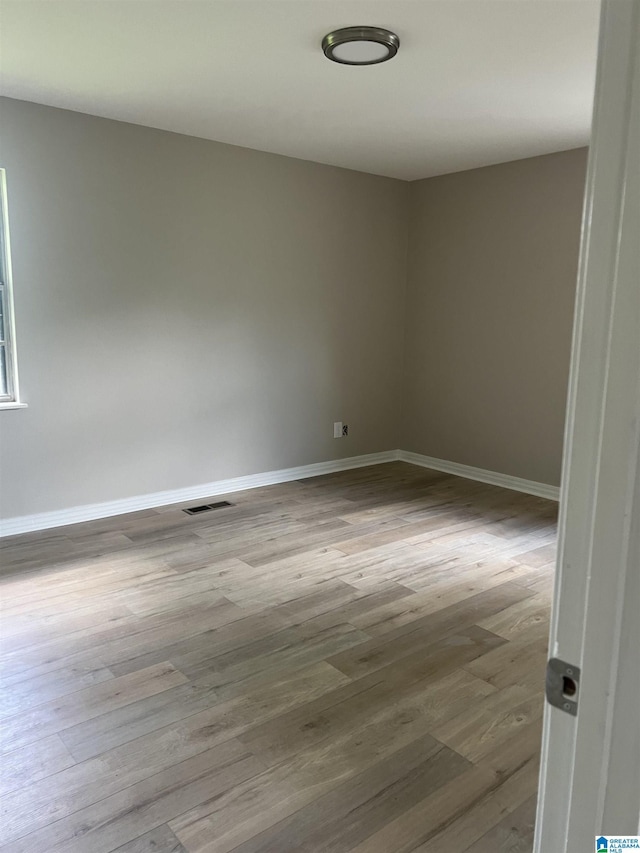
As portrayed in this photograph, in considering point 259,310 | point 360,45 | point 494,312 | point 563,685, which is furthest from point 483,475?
point 563,685

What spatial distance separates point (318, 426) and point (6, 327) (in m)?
2.40

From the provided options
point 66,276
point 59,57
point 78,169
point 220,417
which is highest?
point 59,57

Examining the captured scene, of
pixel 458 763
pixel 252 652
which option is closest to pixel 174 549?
pixel 252 652

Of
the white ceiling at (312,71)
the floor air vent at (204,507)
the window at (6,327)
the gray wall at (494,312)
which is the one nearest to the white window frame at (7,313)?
the window at (6,327)

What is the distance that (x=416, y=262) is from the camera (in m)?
5.41

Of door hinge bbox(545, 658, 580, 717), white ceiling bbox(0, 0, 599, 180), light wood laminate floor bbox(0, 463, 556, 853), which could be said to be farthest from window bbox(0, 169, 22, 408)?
door hinge bbox(545, 658, 580, 717)

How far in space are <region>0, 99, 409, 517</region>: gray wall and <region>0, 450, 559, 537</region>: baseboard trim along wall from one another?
2.7 inches

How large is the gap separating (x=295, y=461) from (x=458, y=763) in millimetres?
3273

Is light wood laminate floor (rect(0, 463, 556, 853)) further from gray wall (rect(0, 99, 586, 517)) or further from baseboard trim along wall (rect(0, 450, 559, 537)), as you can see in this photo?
gray wall (rect(0, 99, 586, 517))

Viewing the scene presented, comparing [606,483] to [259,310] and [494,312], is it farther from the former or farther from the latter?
[494,312]

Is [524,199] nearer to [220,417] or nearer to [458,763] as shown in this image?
[220,417]

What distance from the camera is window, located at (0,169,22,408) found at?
11.6 ft

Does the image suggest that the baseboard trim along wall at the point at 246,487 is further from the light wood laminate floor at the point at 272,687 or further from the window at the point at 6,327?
the window at the point at 6,327

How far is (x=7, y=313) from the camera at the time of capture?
11.8 feet
